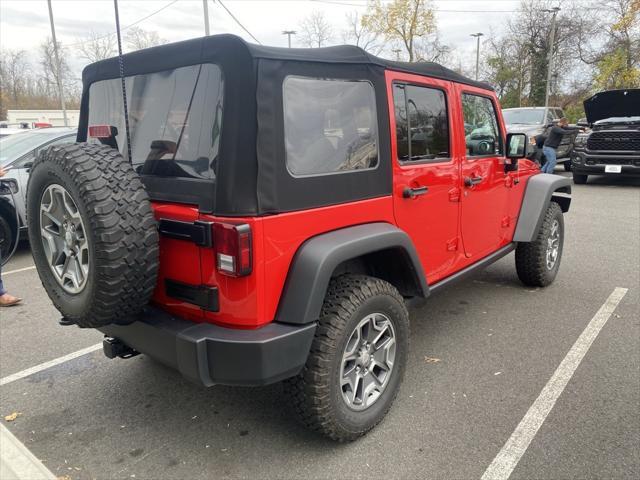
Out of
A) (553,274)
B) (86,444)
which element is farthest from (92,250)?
(553,274)

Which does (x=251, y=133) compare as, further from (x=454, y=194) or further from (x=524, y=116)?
(x=524, y=116)

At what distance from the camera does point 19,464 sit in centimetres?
243

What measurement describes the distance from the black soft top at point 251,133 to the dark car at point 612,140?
11.4 metres

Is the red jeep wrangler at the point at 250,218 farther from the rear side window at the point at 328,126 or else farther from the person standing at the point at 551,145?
the person standing at the point at 551,145

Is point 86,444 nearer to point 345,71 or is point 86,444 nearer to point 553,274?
point 345,71

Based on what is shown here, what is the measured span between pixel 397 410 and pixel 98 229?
1.93 m

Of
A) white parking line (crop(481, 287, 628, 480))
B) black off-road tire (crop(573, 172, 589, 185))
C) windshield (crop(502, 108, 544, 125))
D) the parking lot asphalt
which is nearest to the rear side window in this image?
the parking lot asphalt

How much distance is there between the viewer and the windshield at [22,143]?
660 centimetres

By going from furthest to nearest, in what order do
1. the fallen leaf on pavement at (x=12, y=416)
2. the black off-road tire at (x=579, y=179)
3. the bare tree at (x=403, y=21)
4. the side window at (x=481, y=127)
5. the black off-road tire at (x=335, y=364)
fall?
the bare tree at (x=403, y=21) → the black off-road tire at (x=579, y=179) → the side window at (x=481, y=127) → the fallen leaf on pavement at (x=12, y=416) → the black off-road tire at (x=335, y=364)

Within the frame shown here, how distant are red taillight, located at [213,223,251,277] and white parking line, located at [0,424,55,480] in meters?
1.34

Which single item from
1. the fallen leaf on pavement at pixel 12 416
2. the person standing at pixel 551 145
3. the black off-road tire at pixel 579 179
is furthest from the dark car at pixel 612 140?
the fallen leaf on pavement at pixel 12 416

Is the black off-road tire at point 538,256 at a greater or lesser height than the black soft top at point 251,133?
lesser

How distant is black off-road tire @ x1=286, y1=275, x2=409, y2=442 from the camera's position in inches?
94.3

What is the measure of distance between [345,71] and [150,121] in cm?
103
